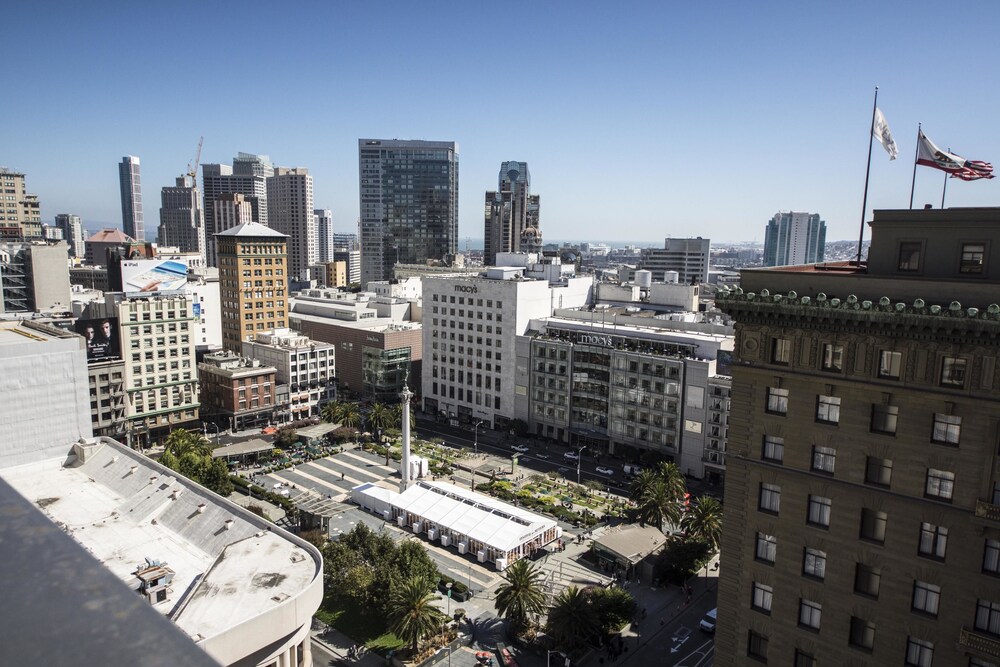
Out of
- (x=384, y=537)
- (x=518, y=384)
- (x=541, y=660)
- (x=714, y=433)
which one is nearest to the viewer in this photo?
(x=541, y=660)

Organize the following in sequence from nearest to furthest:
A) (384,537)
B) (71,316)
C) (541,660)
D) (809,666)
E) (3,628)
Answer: (3,628) < (809,666) < (541,660) < (384,537) < (71,316)

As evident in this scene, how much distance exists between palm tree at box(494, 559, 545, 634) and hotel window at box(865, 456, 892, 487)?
31.4 meters

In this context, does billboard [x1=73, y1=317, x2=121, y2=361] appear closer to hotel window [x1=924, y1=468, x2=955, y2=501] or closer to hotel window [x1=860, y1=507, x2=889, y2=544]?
hotel window [x1=860, y1=507, x2=889, y2=544]

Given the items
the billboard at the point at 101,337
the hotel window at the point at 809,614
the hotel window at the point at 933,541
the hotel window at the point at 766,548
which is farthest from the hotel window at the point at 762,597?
the billboard at the point at 101,337

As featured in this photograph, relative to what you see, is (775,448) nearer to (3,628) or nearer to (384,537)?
(3,628)

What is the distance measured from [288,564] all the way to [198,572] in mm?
6659

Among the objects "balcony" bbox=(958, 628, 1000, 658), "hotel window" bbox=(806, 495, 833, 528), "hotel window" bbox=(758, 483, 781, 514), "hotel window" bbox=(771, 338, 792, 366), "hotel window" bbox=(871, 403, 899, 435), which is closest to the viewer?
"balcony" bbox=(958, 628, 1000, 658)

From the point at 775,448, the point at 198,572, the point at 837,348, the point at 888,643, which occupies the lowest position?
the point at 198,572

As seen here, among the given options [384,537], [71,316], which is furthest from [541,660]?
[71,316]

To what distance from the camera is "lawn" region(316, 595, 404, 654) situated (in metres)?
55.3

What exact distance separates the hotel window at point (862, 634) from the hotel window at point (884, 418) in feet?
31.0

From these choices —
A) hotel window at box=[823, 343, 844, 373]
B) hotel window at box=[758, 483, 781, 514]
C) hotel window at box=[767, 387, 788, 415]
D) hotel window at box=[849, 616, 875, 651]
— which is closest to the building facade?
hotel window at box=[758, 483, 781, 514]

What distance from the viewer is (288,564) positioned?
149ft

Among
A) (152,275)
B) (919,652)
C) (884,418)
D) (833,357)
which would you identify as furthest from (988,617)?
(152,275)
